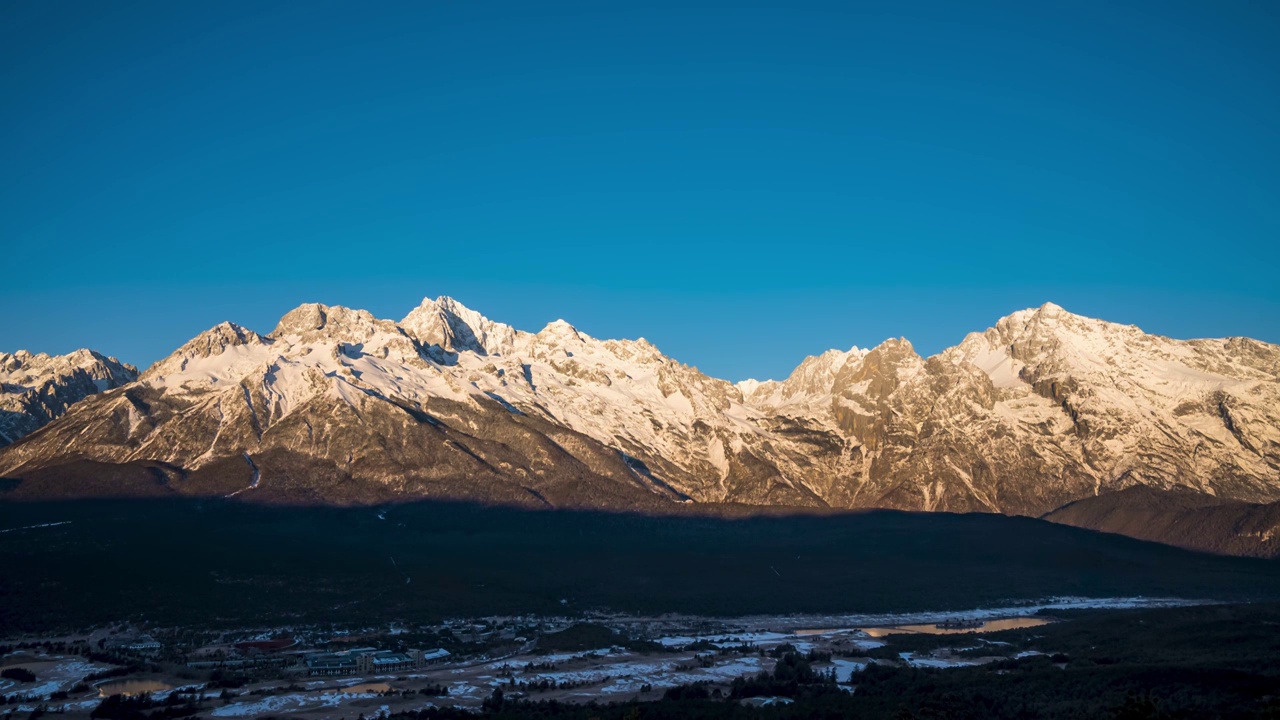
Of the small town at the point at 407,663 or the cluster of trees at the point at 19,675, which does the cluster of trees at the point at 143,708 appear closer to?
the small town at the point at 407,663

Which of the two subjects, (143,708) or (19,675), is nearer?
(143,708)

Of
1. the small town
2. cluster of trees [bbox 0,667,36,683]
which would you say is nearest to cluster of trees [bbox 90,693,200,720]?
the small town

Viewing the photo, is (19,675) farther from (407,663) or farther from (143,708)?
(407,663)

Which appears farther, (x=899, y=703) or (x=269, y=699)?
(x=269, y=699)

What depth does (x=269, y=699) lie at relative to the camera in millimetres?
111375

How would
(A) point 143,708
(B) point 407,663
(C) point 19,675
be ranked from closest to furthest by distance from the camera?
(A) point 143,708 → (C) point 19,675 → (B) point 407,663

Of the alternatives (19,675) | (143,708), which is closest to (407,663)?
(143,708)

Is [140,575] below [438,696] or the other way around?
the other way around

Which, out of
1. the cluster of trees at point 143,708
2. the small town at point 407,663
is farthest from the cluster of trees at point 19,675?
the cluster of trees at point 143,708

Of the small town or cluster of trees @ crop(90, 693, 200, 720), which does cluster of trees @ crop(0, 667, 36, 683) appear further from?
cluster of trees @ crop(90, 693, 200, 720)

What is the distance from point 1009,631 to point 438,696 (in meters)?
81.0

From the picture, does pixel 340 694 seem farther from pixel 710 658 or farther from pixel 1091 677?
pixel 1091 677

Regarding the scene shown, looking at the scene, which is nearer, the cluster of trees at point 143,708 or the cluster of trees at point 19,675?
the cluster of trees at point 143,708

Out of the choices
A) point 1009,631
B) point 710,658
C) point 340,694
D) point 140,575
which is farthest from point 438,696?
point 140,575
